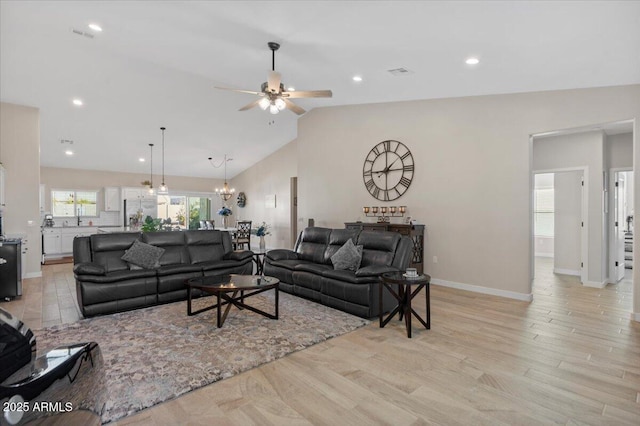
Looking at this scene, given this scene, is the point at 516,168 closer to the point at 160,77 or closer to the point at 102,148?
the point at 160,77

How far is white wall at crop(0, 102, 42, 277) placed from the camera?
6.11 m

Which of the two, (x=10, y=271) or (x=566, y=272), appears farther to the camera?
(x=566, y=272)

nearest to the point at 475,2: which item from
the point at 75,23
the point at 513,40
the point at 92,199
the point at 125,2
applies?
the point at 513,40

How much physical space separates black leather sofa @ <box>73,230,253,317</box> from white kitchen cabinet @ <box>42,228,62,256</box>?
5.77 meters

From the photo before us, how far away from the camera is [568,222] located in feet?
22.1

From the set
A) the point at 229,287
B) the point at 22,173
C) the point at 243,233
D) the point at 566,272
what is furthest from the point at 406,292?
the point at 22,173

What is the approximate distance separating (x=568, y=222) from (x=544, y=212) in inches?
106

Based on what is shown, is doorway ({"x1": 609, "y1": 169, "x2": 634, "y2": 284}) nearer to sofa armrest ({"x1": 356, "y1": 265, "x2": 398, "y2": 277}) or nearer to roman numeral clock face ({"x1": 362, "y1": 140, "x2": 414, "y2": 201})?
roman numeral clock face ({"x1": 362, "y1": 140, "x2": 414, "y2": 201})

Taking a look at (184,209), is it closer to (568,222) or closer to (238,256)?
(238,256)

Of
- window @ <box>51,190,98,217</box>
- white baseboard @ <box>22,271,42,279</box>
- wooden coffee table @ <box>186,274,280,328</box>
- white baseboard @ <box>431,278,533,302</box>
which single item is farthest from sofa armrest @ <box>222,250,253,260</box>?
window @ <box>51,190,98,217</box>

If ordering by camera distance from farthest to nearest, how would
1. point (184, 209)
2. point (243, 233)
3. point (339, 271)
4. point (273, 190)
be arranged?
point (184, 209) < point (273, 190) < point (243, 233) < point (339, 271)

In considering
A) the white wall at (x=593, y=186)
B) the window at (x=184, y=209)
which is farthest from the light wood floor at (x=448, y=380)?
the window at (x=184, y=209)

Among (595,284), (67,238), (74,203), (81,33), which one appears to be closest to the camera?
(81,33)

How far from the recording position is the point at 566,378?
2592 mm
